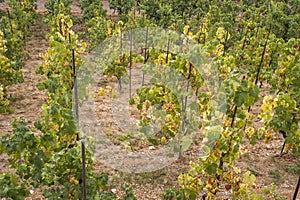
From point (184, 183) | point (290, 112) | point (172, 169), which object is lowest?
point (172, 169)

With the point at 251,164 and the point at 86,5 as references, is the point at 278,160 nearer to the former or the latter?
the point at 251,164

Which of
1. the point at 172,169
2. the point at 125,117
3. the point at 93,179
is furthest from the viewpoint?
the point at 125,117

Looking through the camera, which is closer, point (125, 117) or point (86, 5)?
point (125, 117)

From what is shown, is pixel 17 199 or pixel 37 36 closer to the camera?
pixel 17 199

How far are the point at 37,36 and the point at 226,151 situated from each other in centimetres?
1125

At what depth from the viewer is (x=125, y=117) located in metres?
7.82

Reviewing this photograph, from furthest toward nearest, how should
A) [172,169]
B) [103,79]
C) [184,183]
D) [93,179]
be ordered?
[103,79]
[172,169]
[184,183]
[93,179]

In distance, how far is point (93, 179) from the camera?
4.04m

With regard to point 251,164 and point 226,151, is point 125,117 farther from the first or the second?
point 226,151

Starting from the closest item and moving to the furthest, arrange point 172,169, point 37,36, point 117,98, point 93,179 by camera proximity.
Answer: point 93,179 → point 172,169 → point 117,98 → point 37,36

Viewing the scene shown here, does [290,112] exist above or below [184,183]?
above

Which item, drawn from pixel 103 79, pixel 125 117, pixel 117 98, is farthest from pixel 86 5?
pixel 125 117

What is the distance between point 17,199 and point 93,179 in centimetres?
79

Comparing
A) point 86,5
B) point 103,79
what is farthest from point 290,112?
point 86,5
